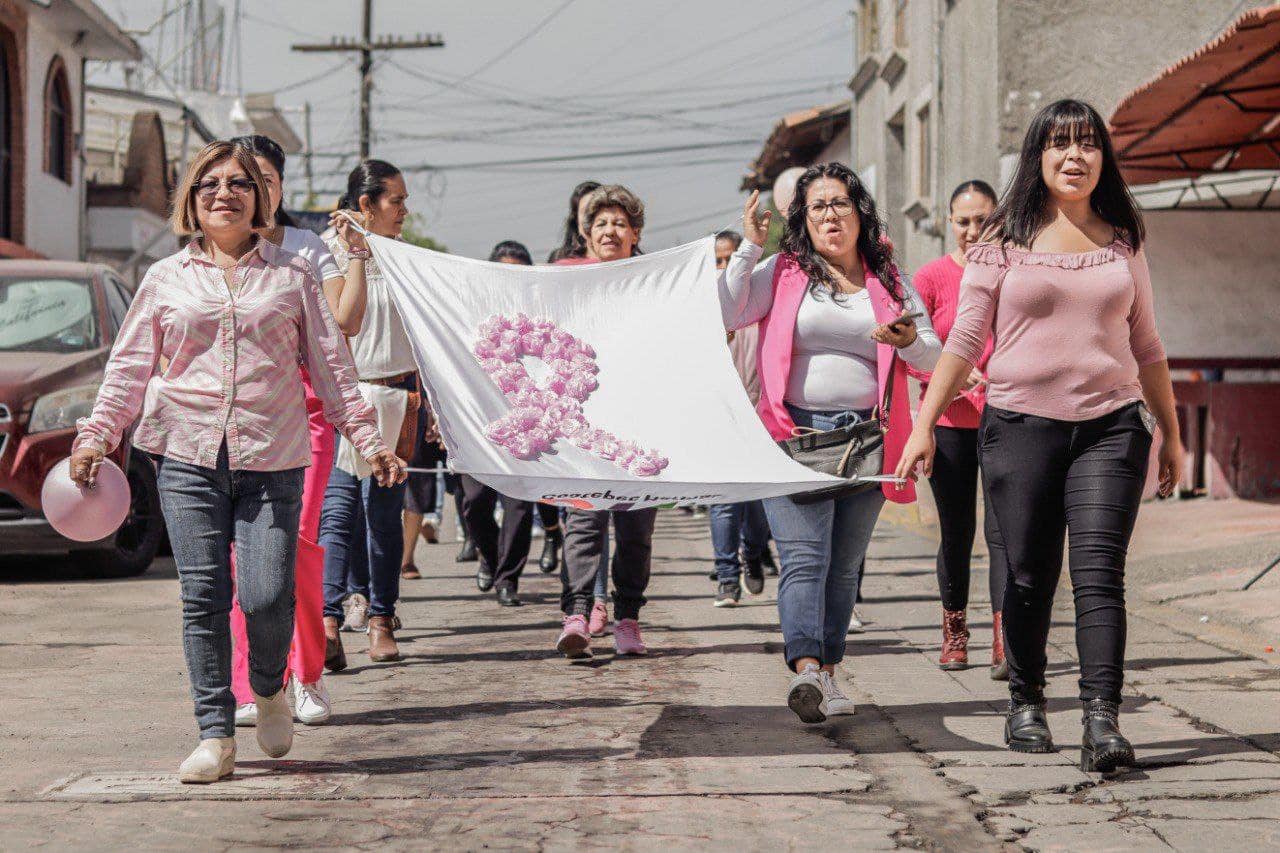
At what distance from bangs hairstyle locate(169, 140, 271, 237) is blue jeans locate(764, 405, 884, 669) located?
194cm

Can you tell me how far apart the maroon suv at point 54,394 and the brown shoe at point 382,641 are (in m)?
3.62

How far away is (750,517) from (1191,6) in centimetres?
1040

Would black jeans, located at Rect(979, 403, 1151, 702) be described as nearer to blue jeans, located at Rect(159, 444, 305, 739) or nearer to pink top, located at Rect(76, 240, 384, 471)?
pink top, located at Rect(76, 240, 384, 471)

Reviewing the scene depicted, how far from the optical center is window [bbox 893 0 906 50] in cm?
2386

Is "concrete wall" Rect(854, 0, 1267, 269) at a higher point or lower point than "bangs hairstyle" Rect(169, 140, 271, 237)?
higher

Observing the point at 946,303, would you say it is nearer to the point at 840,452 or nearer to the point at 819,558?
the point at 840,452

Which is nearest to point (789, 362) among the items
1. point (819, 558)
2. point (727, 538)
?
point (819, 558)

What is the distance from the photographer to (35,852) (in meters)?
3.98

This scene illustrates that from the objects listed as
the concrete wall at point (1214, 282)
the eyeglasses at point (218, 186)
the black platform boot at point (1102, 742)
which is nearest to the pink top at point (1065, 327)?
the black platform boot at point (1102, 742)

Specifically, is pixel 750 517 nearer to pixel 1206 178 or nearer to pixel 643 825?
pixel 643 825

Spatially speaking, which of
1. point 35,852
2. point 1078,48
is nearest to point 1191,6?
point 1078,48

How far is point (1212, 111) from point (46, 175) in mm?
18795

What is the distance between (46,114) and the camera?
2589cm

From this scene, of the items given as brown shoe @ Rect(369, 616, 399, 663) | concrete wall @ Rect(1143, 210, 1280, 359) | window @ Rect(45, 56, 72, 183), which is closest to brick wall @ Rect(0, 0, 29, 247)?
window @ Rect(45, 56, 72, 183)
